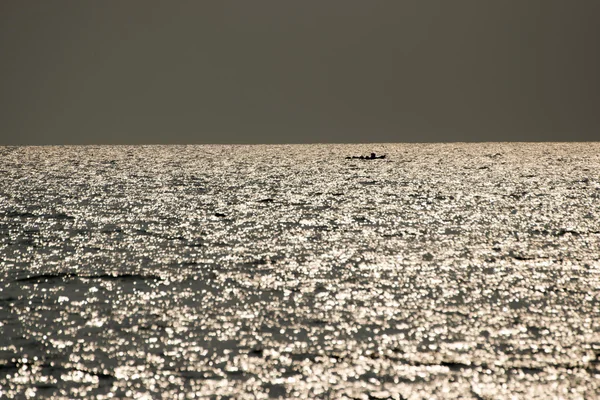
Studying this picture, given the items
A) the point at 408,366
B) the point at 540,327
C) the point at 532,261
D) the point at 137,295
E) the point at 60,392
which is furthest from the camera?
the point at 532,261

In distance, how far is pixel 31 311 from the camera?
591 inches

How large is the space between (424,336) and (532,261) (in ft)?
30.1

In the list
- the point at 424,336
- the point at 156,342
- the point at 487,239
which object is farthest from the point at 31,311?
the point at 487,239

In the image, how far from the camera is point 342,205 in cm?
3978

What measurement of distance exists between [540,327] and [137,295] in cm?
838

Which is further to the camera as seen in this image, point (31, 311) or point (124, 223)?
point (124, 223)

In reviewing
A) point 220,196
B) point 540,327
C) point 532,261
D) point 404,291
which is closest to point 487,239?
point 532,261

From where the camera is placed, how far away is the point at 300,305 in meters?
15.8

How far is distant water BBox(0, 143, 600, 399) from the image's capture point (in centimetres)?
1091

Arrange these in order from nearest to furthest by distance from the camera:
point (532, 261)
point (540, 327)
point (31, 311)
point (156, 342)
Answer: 1. point (156, 342)
2. point (540, 327)
3. point (31, 311)
4. point (532, 261)

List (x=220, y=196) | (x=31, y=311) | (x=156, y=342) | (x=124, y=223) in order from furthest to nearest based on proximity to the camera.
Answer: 1. (x=220, y=196)
2. (x=124, y=223)
3. (x=31, y=311)
4. (x=156, y=342)

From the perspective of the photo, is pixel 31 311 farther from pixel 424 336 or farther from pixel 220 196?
pixel 220 196

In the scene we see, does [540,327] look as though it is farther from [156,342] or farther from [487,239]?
[487,239]

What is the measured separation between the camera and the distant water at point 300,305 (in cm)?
1091
